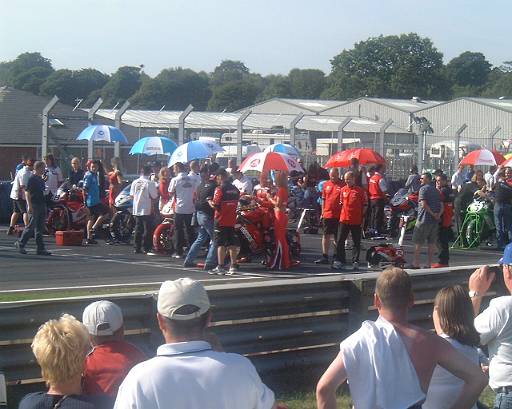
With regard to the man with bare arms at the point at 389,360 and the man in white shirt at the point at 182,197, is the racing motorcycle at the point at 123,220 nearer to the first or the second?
the man in white shirt at the point at 182,197

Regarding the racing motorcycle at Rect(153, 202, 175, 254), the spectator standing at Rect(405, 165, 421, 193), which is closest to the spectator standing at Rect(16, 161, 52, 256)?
the racing motorcycle at Rect(153, 202, 175, 254)

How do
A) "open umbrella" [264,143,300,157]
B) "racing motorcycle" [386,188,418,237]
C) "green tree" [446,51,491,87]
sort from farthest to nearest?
1. "green tree" [446,51,491,87]
2. "open umbrella" [264,143,300,157]
3. "racing motorcycle" [386,188,418,237]

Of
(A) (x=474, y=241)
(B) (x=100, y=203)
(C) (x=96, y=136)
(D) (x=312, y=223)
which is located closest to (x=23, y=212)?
(B) (x=100, y=203)

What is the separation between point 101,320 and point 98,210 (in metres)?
15.2

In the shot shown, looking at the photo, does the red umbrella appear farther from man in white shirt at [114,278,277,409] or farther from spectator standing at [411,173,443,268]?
man in white shirt at [114,278,277,409]

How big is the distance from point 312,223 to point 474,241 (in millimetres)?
4276

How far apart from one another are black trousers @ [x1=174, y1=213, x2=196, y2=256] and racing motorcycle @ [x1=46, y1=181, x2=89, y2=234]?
11.6 feet

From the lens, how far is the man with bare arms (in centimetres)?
451

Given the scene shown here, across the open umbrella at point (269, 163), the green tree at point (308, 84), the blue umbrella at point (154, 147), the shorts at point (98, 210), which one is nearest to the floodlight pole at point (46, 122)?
the blue umbrella at point (154, 147)

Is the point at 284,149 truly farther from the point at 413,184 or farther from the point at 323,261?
the point at 323,261

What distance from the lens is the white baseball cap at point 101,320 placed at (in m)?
5.18

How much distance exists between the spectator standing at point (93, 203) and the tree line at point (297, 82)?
85.4 metres

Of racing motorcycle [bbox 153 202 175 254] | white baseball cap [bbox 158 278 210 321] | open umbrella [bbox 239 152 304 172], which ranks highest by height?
open umbrella [bbox 239 152 304 172]

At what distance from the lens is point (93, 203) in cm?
1995
